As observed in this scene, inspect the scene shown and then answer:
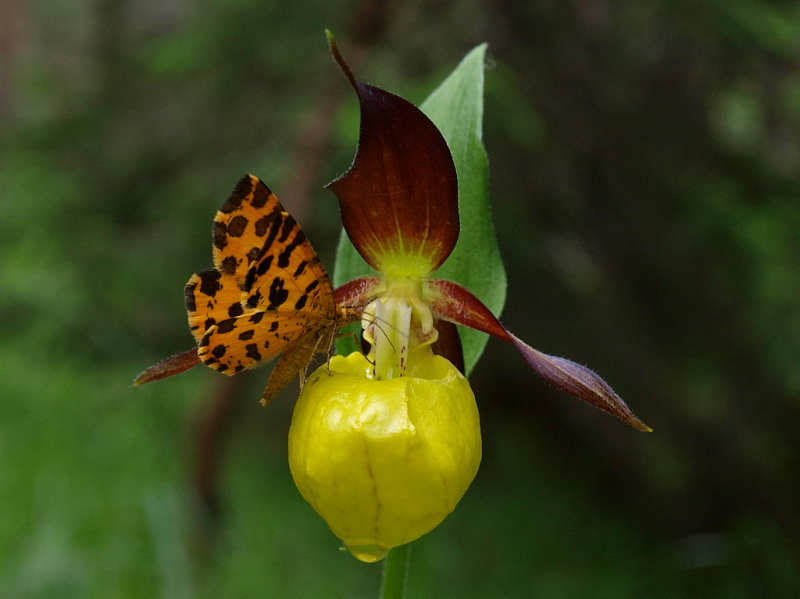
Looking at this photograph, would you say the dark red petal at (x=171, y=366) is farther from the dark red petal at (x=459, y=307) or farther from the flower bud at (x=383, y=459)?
the dark red petal at (x=459, y=307)

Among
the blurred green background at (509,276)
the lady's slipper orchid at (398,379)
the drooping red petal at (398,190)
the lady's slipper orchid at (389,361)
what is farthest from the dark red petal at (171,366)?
the blurred green background at (509,276)

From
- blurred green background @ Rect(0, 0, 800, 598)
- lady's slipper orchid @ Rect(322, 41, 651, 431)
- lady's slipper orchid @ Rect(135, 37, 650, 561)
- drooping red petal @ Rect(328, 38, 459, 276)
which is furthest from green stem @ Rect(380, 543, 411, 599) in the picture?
blurred green background @ Rect(0, 0, 800, 598)

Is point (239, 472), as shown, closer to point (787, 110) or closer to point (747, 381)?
point (747, 381)

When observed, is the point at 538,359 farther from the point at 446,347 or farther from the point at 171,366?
the point at 171,366

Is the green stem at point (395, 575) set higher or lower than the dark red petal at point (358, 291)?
lower

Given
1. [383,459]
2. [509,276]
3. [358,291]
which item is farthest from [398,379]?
[509,276]

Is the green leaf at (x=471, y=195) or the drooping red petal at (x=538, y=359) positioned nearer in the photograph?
the drooping red petal at (x=538, y=359)
